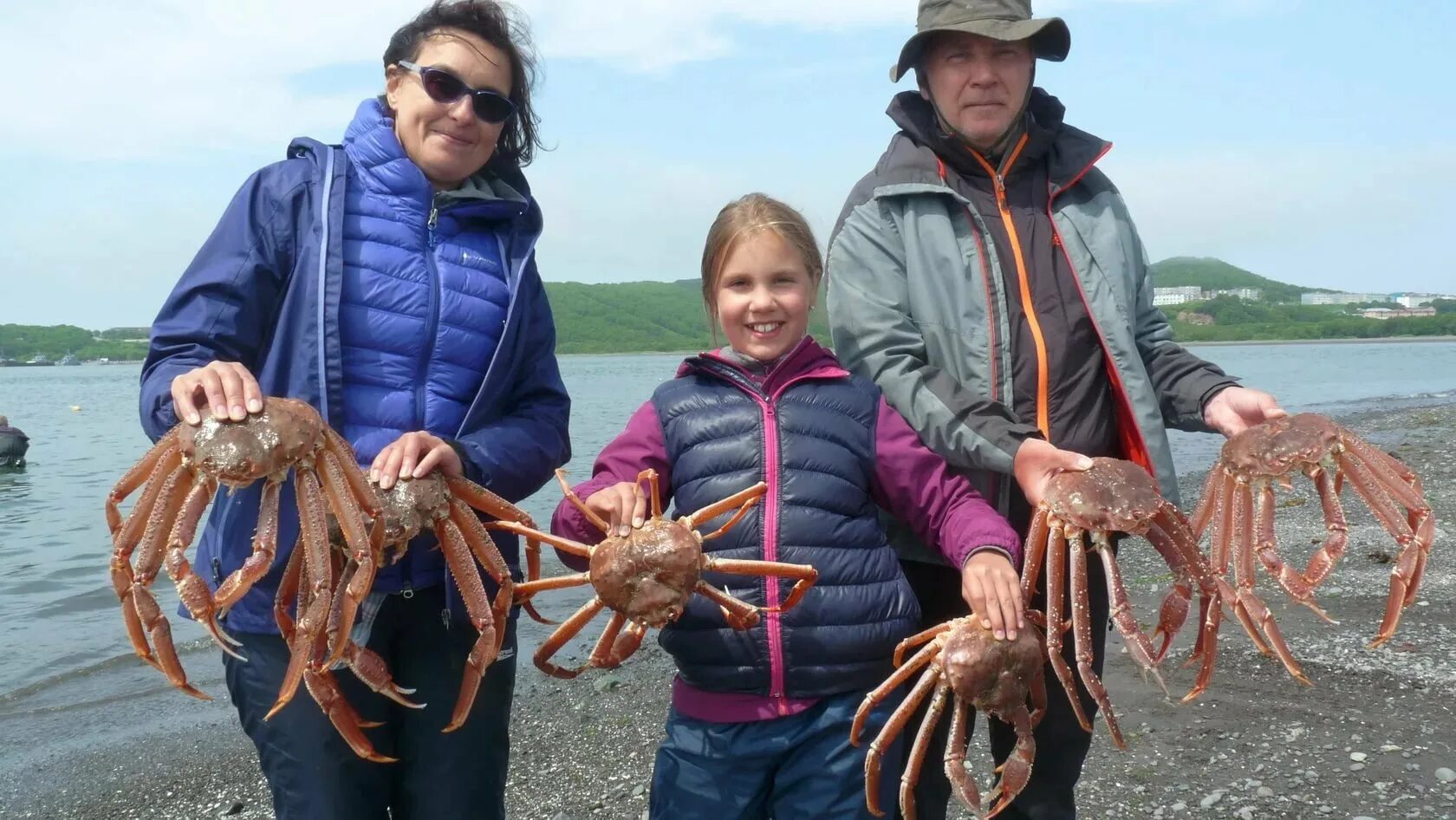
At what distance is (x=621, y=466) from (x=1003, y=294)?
1293mm

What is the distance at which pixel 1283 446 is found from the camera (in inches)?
116

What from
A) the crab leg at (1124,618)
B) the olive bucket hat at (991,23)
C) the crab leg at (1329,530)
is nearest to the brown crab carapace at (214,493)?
the crab leg at (1124,618)

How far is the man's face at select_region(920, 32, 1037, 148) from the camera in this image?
3.07 metres

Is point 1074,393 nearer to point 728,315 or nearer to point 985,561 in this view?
point 985,561

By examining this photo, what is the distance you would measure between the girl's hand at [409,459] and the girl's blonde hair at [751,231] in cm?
103

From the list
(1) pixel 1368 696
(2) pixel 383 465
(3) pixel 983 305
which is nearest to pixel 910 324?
(3) pixel 983 305

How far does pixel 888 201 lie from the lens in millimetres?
3139

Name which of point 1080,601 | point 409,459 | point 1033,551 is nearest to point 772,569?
point 1033,551

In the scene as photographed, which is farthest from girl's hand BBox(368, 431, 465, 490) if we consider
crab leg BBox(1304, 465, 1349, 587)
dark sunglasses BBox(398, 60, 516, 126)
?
crab leg BBox(1304, 465, 1349, 587)

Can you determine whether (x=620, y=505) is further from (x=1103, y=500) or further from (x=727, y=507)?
(x=1103, y=500)

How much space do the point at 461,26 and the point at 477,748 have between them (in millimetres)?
2200

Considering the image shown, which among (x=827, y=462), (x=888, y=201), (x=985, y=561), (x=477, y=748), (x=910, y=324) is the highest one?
(x=888, y=201)

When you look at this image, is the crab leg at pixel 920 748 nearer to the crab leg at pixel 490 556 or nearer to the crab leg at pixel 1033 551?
the crab leg at pixel 1033 551

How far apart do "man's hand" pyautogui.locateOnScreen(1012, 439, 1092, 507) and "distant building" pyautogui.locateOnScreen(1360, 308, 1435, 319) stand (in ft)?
371
